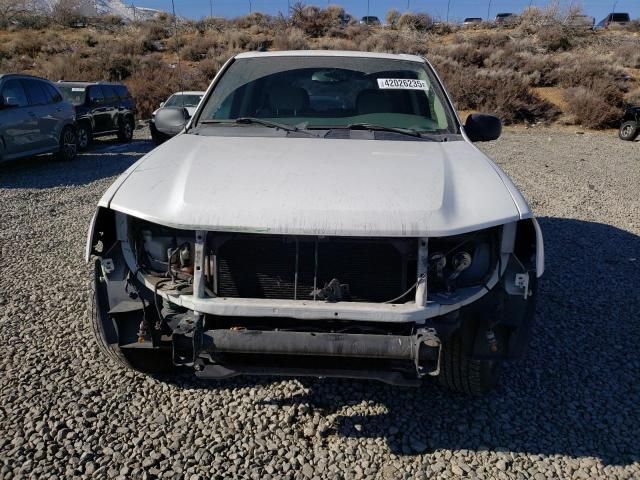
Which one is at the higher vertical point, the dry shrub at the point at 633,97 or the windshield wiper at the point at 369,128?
the windshield wiper at the point at 369,128

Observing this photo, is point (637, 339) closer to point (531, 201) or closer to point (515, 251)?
point (515, 251)

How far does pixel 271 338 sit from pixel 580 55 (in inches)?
1202

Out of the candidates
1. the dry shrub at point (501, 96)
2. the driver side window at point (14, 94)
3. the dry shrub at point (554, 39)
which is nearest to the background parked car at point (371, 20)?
the dry shrub at point (554, 39)

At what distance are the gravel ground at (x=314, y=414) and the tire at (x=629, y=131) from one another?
550 inches

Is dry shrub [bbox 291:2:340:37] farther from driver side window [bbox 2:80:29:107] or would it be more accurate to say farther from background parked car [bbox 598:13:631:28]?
driver side window [bbox 2:80:29:107]

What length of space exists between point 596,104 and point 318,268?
19.9m

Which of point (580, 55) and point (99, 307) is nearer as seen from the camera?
point (99, 307)

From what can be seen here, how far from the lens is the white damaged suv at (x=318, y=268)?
2479 millimetres

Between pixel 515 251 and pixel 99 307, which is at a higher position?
pixel 515 251

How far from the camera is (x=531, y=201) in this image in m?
8.08

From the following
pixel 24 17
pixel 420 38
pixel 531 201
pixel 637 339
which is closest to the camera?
pixel 637 339

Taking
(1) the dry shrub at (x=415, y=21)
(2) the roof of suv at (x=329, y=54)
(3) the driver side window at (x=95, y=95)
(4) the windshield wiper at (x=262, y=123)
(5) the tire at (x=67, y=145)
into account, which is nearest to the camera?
(4) the windshield wiper at (x=262, y=123)

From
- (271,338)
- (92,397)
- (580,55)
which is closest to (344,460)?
(271,338)

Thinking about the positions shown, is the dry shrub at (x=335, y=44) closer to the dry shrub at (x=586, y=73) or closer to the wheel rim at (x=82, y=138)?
the dry shrub at (x=586, y=73)
